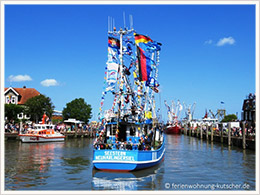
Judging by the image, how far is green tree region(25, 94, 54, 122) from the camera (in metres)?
70.1

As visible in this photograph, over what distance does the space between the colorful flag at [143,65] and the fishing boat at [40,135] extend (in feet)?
90.6

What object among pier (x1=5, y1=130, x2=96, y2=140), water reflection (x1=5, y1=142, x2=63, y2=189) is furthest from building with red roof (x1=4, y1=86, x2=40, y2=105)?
water reflection (x1=5, y1=142, x2=63, y2=189)

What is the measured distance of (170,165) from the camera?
27.7 m

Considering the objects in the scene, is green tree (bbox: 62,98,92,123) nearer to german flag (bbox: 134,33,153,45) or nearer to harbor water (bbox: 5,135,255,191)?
harbor water (bbox: 5,135,255,191)

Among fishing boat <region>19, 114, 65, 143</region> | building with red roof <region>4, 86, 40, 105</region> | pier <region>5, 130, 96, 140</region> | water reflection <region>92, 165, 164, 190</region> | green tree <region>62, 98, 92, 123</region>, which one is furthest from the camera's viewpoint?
green tree <region>62, 98, 92, 123</region>

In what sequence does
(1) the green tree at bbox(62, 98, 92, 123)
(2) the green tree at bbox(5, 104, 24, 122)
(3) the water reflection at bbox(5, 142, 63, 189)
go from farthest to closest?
(1) the green tree at bbox(62, 98, 92, 123) → (2) the green tree at bbox(5, 104, 24, 122) → (3) the water reflection at bbox(5, 142, 63, 189)

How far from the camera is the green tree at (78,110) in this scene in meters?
89.4

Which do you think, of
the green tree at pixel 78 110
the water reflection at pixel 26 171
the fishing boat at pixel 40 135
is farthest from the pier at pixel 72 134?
the water reflection at pixel 26 171

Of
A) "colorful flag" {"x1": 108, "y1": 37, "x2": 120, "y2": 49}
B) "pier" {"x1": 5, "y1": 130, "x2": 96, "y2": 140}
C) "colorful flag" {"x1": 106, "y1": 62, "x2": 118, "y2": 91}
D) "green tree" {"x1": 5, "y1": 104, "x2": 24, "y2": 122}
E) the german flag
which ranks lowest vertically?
"pier" {"x1": 5, "y1": 130, "x2": 96, "y2": 140}

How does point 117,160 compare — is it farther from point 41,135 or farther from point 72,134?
point 72,134

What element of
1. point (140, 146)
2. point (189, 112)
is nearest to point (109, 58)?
point (140, 146)

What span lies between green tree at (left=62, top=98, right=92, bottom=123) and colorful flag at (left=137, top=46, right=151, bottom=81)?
214ft

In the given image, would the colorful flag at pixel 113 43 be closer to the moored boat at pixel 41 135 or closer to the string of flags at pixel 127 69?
the string of flags at pixel 127 69

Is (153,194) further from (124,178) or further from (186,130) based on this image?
(186,130)
